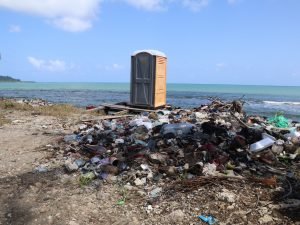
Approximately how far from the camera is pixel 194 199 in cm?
419

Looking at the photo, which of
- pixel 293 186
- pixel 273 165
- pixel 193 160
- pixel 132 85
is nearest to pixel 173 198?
pixel 193 160

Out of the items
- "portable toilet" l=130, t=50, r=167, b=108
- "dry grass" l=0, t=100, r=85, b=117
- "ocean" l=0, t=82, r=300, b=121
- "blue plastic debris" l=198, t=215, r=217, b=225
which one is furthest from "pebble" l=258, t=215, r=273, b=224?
"dry grass" l=0, t=100, r=85, b=117

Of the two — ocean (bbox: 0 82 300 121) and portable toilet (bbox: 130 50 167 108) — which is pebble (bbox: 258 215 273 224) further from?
portable toilet (bbox: 130 50 167 108)

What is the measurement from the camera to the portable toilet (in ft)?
38.4

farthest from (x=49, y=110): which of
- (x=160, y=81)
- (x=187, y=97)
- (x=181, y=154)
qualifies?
(x=187, y=97)

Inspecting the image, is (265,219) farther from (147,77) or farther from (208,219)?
(147,77)

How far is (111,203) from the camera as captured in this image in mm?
4285

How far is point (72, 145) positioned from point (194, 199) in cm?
335

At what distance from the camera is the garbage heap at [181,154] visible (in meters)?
4.98

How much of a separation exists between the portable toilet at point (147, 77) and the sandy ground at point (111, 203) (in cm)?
678

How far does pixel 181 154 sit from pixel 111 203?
1.61 metres

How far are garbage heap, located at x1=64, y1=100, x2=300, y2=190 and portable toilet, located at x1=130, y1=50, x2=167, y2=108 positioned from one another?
4851 mm

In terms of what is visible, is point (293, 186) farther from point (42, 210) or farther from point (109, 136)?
point (109, 136)

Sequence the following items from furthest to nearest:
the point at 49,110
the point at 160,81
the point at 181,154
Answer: the point at 49,110 < the point at 160,81 < the point at 181,154
